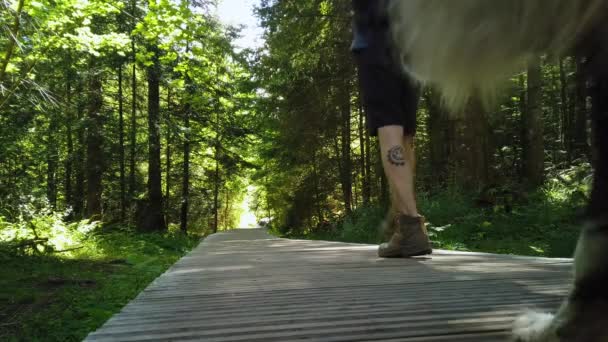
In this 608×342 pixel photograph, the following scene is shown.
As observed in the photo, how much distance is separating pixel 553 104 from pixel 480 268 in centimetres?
1348

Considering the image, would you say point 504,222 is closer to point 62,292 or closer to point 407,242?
point 407,242

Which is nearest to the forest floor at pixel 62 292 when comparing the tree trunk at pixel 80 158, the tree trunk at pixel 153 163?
the tree trunk at pixel 80 158

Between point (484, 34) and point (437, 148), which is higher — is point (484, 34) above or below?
below

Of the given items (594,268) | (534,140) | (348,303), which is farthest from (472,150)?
(594,268)

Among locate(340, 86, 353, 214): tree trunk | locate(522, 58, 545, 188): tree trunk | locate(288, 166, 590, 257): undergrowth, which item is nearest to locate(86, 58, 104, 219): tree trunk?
locate(340, 86, 353, 214): tree trunk

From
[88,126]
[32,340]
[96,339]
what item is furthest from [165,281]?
[88,126]

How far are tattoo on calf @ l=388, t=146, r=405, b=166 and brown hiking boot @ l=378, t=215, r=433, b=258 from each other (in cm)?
39

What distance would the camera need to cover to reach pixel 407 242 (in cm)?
332

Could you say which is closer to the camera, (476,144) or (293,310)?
(293,310)

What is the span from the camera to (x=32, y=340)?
8.47ft

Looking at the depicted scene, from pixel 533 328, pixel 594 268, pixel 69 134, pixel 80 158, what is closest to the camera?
pixel 594 268

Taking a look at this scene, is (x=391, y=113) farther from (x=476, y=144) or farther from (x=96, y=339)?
(x=476, y=144)

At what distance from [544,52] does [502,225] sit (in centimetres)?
655

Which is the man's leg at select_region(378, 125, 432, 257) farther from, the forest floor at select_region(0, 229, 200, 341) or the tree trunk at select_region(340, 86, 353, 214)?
the tree trunk at select_region(340, 86, 353, 214)
